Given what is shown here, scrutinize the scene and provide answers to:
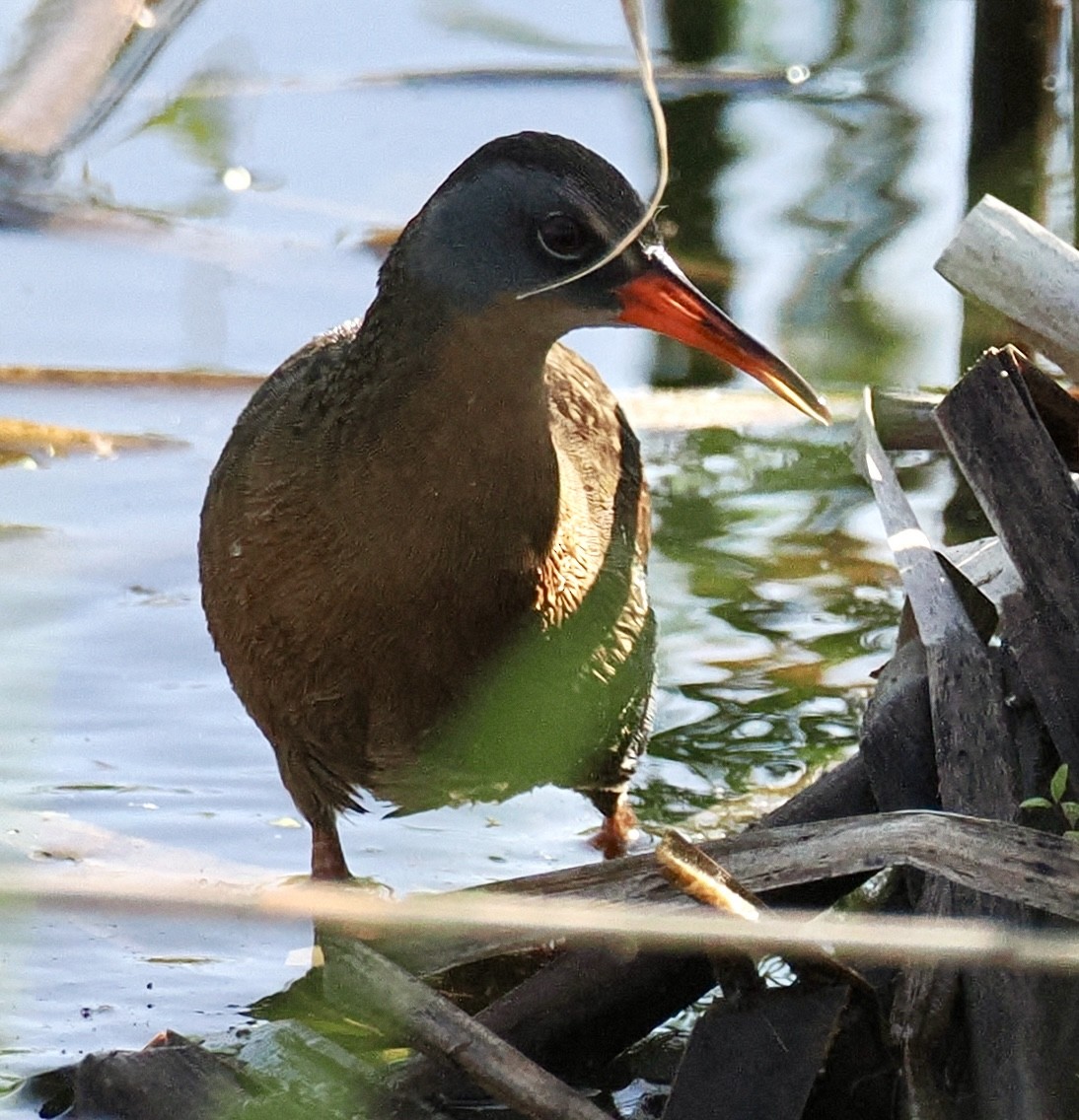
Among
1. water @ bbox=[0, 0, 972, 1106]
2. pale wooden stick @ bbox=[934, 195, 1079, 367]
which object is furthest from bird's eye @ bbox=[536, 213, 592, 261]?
water @ bbox=[0, 0, 972, 1106]

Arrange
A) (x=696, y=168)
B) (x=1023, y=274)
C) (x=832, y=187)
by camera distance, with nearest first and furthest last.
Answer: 1. (x=1023, y=274)
2. (x=832, y=187)
3. (x=696, y=168)

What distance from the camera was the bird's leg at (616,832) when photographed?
14.9 ft

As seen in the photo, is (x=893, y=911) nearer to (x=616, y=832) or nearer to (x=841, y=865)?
(x=841, y=865)

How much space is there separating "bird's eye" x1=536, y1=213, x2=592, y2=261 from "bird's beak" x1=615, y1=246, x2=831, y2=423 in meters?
0.09

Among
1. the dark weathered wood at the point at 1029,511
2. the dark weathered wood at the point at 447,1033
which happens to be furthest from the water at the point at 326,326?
the dark weathered wood at the point at 1029,511

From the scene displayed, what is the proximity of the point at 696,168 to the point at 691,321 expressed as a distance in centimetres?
396

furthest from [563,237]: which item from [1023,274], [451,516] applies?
[1023,274]

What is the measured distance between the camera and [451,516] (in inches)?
146

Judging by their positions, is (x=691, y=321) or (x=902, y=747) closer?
(x=902, y=747)

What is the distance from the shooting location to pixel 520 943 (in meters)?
3.19

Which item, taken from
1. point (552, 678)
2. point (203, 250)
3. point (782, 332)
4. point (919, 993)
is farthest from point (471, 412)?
point (203, 250)

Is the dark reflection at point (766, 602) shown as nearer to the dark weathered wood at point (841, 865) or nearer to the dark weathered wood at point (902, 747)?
the dark weathered wood at point (902, 747)

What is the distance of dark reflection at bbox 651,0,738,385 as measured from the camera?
6438mm

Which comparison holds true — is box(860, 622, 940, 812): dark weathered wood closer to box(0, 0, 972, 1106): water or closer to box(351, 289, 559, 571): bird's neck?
box(351, 289, 559, 571): bird's neck
